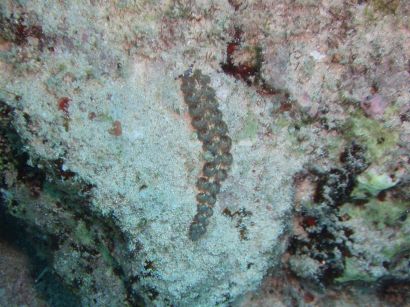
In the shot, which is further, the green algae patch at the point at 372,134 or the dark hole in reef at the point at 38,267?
the dark hole in reef at the point at 38,267

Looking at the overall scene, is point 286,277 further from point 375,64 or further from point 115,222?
point 375,64

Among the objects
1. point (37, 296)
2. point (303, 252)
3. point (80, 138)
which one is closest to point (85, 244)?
point (80, 138)

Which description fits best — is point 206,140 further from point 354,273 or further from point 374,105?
point 354,273

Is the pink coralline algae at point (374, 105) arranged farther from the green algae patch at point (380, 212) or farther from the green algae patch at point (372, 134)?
the green algae patch at point (380, 212)

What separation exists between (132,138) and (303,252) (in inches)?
82.7

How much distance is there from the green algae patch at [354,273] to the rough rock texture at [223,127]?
0.06ft

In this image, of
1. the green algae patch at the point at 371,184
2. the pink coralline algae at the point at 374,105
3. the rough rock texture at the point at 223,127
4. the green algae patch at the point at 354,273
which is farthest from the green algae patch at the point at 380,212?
the pink coralline algae at the point at 374,105

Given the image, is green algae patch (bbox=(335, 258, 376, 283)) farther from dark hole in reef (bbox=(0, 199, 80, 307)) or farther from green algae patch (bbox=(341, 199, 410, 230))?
dark hole in reef (bbox=(0, 199, 80, 307))

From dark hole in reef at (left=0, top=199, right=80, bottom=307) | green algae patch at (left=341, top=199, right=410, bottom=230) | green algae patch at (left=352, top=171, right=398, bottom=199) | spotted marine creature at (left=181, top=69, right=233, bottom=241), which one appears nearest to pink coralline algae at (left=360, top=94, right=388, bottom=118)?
green algae patch at (left=352, top=171, right=398, bottom=199)

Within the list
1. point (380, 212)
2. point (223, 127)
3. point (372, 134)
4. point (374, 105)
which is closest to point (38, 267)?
point (223, 127)

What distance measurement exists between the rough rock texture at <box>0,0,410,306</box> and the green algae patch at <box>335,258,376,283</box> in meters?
0.02

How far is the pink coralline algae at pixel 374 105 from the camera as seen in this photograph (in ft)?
9.31

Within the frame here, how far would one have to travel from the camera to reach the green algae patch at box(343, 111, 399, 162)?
291cm

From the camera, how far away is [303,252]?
3.82 meters
